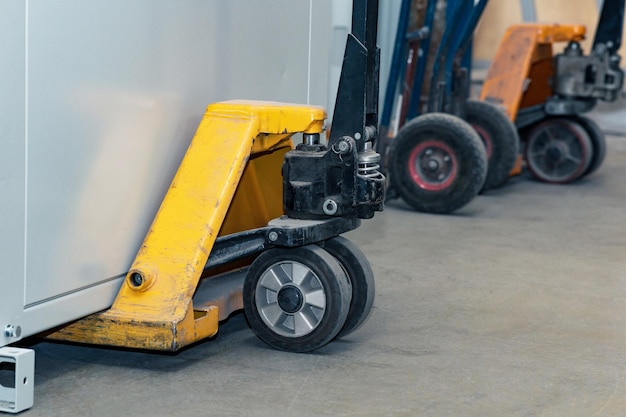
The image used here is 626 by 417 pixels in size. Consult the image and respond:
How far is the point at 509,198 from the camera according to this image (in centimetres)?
699

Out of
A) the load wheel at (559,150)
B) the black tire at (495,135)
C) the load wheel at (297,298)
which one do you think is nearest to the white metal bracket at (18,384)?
the load wheel at (297,298)

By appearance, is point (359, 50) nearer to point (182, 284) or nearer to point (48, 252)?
point (182, 284)

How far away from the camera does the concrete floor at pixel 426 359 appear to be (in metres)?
Answer: 2.93

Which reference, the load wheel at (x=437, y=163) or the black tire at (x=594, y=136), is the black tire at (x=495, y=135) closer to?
the load wheel at (x=437, y=163)

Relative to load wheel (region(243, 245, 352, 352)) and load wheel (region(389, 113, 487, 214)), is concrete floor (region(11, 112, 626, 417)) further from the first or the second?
load wheel (region(389, 113, 487, 214))

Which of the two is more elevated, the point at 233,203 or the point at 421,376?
the point at 233,203

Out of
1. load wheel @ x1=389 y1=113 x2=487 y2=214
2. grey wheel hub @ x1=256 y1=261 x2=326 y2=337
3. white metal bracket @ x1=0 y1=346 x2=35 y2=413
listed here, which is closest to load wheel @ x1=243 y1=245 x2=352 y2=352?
grey wheel hub @ x1=256 y1=261 x2=326 y2=337

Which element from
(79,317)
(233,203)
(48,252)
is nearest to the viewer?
(48,252)

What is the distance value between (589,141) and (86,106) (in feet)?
17.9

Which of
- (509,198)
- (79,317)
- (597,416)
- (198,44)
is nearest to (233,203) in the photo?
(198,44)

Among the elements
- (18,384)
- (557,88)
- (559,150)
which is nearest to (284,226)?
(18,384)

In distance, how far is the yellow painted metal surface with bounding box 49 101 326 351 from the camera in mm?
3080

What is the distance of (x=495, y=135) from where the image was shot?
689 cm

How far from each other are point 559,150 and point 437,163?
1.93 m
